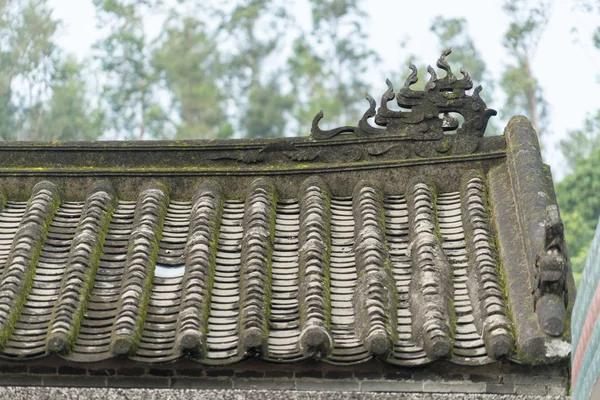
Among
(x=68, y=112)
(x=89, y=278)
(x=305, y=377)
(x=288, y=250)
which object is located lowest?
(x=305, y=377)

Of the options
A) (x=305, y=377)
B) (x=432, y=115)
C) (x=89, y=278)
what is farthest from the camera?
(x=432, y=115)

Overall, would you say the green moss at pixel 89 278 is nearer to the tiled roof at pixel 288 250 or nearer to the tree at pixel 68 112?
the tiled roof at pixel 288 250

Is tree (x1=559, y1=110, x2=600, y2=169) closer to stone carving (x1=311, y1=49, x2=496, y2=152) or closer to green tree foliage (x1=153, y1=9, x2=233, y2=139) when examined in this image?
green tree foliage (x1=153, y1=9, x2=233, y2=139)

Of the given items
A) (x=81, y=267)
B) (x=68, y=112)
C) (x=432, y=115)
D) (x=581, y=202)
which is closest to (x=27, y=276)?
(x=81, y=267)

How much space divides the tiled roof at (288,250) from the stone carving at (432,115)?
0.10 feet

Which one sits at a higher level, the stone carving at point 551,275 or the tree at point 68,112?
the tree at point 68,112

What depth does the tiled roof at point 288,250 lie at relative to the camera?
7598mm

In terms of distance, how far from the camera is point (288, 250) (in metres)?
8.95

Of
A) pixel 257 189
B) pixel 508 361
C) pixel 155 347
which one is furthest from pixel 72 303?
pixel 508 361

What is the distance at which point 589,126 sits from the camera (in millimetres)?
45250

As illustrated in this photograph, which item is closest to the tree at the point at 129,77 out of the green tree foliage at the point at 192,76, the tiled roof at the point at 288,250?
the green tree foliage at the point at 192,76

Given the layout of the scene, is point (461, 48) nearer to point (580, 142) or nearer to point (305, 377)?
point (580, 142)

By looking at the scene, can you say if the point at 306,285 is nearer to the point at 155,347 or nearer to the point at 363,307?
the point at 363,307

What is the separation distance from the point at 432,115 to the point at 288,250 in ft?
5.91
